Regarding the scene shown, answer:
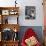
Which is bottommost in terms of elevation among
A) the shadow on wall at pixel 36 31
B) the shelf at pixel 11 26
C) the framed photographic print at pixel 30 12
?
the shadow on wall at pixel 36 31

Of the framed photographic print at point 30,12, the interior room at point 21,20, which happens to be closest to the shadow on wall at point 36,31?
the interior room at point 21,20

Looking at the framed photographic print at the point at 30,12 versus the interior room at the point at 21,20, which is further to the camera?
the framed photographic print at the point at 30,12

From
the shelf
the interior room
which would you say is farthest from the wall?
the shelf

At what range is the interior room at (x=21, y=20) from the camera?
5.04m

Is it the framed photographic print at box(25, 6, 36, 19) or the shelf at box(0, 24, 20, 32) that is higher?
the framed photographic print at box(25, 6, 36, 19)

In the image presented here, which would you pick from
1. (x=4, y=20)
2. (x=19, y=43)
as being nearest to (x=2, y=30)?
(x=4, y=20)

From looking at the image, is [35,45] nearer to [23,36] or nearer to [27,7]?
[23,36]

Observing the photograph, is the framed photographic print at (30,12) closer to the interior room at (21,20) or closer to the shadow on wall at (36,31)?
the interior room at (21,20)

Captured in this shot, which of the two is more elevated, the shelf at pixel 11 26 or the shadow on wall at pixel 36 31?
the shelf at pixel 11 26

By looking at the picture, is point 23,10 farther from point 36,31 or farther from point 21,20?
point 36,31

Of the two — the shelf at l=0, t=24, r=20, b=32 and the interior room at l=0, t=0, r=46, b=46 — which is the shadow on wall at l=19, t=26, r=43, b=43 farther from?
the shelf at l=0, t=24, r=20, b=32

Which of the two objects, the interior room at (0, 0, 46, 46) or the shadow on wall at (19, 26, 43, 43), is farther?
the shadow on wall at (19, 26, 43, 43)

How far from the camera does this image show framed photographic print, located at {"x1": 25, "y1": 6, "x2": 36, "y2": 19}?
515cm

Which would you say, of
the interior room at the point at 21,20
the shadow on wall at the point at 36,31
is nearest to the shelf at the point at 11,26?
the interior room at the point at 21,20
